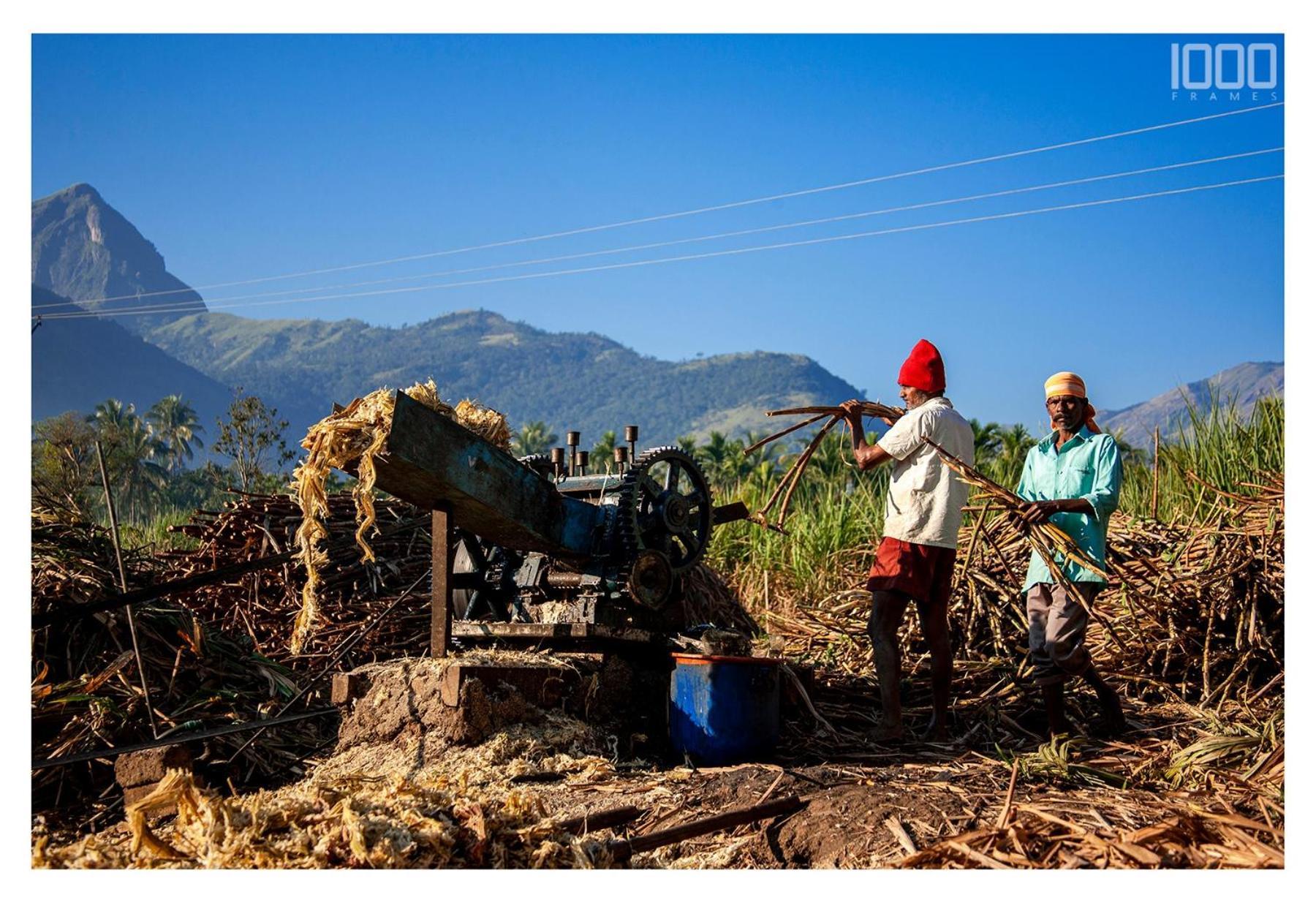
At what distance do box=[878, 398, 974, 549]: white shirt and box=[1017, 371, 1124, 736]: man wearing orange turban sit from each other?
0.39 m

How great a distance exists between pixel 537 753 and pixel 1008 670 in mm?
3215

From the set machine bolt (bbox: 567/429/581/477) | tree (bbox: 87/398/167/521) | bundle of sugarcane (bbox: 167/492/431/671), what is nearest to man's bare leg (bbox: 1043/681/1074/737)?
machine bolt (bbox: 567/429/581/477)

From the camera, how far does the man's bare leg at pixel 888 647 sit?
6.08m

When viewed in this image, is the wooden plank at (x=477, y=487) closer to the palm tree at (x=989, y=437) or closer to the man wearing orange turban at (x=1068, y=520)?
the man wearing orange turban at (x=1068, y=520)

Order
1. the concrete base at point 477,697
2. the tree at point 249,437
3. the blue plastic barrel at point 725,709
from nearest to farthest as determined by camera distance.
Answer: the concrete base at point 477,697, the blue plastic barrel at point 725,709, the tree at point 249,437

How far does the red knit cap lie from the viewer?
6.25 meters

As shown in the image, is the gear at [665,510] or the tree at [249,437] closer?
the gear at [665,510]

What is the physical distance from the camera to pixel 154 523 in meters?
15.8

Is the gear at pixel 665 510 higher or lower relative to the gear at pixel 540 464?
lower

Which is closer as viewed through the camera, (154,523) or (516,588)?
(516,588)

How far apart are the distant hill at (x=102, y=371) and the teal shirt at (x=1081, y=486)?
160 metres

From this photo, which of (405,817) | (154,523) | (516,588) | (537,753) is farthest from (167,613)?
(154,523)

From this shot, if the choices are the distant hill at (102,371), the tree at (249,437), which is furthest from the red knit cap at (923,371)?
the distant hill at (102,371)

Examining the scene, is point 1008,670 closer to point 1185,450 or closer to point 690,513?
point 690,513
